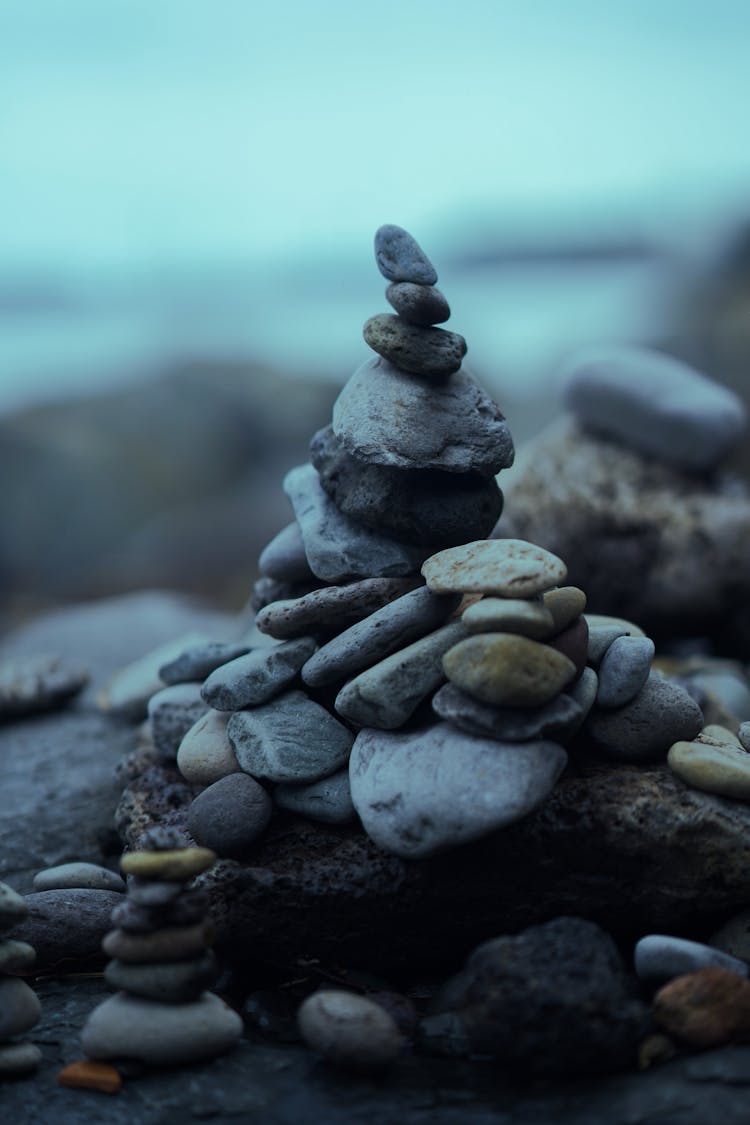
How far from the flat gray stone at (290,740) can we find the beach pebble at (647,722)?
35.4 inches

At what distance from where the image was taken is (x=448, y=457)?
4.03 meters

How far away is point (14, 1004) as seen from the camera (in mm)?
3244

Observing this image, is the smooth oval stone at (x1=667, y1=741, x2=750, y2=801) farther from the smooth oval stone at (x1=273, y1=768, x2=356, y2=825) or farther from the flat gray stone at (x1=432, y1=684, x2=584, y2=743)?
the smooth oval stone at (x1=273, y1=768, x2=356, y2=825)

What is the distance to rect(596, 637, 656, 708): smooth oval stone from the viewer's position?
150 inches

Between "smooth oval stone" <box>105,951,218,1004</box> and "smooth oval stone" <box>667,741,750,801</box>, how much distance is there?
1.67 m

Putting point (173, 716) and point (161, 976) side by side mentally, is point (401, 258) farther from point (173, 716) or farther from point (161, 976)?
point (161, 976)

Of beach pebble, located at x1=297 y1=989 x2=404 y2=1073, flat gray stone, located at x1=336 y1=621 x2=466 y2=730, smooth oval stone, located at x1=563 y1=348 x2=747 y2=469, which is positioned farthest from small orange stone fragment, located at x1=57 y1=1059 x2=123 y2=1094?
smooth oval stone, located at x1=563 y1=348 x2=747 y2=469

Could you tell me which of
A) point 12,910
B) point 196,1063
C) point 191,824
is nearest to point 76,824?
point 191,824

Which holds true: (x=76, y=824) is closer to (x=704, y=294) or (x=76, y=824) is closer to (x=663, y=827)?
(x=663, y=827)

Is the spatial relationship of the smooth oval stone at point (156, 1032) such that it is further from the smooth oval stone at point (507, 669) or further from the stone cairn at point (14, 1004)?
the smooth oval stone at point (507, 669)

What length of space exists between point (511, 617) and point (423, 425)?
892mm

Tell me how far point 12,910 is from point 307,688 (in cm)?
133

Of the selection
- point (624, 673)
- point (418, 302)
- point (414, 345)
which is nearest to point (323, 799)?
point (624, 673)

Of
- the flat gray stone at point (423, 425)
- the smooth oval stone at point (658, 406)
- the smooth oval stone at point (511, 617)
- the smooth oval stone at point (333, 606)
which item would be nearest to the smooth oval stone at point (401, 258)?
the flat gray stone at point (423, 425)
